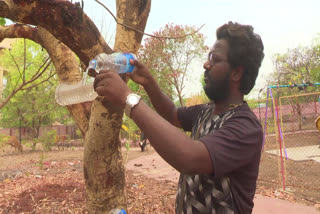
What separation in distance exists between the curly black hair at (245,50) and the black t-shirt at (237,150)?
19cm

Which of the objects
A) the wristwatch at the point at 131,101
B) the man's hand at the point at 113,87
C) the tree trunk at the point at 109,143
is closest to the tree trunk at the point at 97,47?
the tree trunk at the point at 109,143

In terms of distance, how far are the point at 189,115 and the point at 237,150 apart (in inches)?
29.6

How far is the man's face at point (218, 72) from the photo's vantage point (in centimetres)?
148

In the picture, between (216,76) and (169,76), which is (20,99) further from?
(216,76)

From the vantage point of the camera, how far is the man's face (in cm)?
148

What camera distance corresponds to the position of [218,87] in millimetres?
1503

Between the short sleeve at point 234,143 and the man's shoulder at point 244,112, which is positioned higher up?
the man's shoulder at point 244,112

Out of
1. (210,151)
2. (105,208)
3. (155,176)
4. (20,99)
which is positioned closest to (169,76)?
(20,99)

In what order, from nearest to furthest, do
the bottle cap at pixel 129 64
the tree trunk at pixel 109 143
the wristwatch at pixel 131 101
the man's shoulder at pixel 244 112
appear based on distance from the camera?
the wristwatch at pixel 131 101 → the man's shoulder at pixel 244 112 → the bottle cap at pixel 129 64 → the tree trunk at pixel 109 143

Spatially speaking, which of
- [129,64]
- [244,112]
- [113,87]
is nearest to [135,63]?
[129,64]

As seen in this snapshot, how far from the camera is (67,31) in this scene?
2.02 metres

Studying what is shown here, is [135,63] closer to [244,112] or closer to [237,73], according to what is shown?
[237,73]

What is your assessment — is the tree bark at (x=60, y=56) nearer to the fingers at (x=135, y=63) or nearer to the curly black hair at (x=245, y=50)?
the fingers at (x=135, y=63)

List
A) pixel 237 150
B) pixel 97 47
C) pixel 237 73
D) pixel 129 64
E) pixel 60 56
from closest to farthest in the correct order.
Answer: pixel 237 150, pixel 237 73, pixel 129 64, pixel 97 47, pixel 60 56
